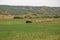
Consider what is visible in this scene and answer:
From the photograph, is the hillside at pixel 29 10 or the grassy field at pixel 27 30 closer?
the grassy field at pixel 27 30

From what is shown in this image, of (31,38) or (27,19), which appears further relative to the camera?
(27,19)

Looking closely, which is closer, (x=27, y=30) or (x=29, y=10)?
(x=27, y=30)

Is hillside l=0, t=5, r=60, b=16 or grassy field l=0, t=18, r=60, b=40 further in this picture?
hillside l=0, t=5, r=60, b=16

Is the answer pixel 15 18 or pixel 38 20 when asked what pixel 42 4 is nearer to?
pixel 38 20

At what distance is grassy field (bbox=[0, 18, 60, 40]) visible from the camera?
9.70 ft

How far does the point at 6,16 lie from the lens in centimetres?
316

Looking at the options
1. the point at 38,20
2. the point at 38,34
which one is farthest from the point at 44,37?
the point at 38,20

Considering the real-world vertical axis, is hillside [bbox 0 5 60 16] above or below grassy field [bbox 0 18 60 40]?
above

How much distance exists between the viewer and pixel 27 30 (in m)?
3.11

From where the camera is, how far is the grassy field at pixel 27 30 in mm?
2957

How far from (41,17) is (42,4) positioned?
0.32 metres

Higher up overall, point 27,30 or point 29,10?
point 29,10

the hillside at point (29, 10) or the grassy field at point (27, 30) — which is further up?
the hillside at point (29, 10)
